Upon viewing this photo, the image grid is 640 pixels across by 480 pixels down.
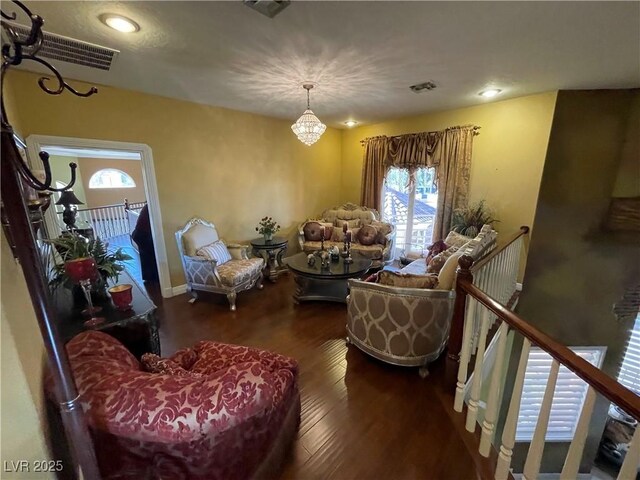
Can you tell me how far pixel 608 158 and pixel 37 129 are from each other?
21.2 ft

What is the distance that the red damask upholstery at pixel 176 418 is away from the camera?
898 millimetres

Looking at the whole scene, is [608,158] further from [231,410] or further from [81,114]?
[81,114]

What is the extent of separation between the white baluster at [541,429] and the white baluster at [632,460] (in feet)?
0.82

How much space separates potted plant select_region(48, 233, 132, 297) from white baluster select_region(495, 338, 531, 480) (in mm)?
2386

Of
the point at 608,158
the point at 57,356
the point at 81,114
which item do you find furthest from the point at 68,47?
the point at 608,158

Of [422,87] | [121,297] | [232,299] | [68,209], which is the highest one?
[422,87]

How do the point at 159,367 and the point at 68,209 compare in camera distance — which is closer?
the point at 159,367

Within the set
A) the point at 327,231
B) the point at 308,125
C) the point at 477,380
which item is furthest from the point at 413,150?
the point at 477,380

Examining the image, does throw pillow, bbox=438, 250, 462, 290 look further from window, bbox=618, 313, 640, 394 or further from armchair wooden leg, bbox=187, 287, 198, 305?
window, bbox=618, 313, 640, 394

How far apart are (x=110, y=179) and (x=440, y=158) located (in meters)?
8.99

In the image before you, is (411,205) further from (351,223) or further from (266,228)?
(266,228)

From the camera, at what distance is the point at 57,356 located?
683 mm

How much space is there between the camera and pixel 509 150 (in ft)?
12.1

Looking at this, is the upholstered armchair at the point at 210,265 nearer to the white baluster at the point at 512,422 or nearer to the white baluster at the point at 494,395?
the white baluster at the point at 494,395
